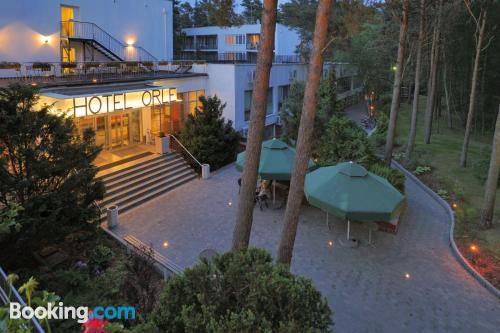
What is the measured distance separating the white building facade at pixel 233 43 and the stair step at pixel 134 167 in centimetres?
2316

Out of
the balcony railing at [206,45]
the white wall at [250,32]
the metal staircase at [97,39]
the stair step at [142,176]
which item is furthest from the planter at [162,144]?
the balcony railing at [206,45]

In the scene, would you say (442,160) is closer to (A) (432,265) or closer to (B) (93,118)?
(A) (432,265)

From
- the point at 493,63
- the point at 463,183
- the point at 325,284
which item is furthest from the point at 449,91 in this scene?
the point at 325,284

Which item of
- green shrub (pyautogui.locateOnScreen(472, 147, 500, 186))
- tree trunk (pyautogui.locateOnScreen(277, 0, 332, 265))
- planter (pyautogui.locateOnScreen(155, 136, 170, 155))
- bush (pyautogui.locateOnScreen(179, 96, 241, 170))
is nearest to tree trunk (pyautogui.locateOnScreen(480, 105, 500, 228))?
green shrub (pyautogui.locateOnScreen(472, 147, 500, 186))

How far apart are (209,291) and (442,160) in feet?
63.2

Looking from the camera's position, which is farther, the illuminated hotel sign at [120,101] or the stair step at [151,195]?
the illuminated hotel sign at [120,101]

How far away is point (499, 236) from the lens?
12.6 meters

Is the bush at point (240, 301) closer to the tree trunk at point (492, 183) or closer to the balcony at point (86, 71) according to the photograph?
the tree trunk at point (492, 183)

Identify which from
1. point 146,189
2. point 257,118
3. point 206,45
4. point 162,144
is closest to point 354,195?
point 257,118

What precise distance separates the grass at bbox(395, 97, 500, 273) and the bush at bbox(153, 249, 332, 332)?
8675 millimetres

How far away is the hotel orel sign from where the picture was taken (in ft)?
50.7

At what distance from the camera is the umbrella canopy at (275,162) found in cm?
1468

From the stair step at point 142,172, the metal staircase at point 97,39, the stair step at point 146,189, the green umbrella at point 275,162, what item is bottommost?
the stair step at point 146,189

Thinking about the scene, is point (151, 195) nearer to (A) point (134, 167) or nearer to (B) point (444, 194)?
(A) point (134, 167)
